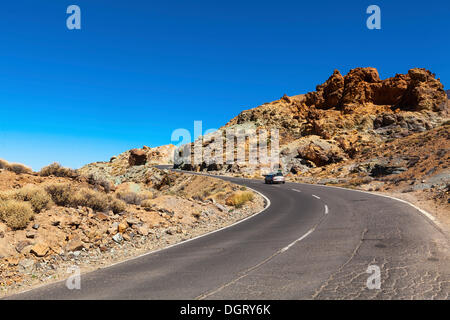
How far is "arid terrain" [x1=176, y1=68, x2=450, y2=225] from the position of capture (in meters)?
26.7

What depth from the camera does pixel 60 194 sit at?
33.1 ft

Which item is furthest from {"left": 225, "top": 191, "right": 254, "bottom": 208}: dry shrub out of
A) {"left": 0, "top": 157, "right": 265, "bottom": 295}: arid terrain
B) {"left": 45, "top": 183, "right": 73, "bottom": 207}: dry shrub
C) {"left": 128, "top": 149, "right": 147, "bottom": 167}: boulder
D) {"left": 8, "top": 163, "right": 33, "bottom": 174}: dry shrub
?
{"left": 128, "top": 149, "right": 147, "bottom": 167}: boulder

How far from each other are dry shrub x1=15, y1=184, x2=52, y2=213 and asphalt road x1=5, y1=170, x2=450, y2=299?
3.84 meters

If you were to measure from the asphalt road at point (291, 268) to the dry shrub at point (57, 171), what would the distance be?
33.1 feet

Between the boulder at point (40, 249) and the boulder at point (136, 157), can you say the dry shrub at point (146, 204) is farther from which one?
the boulder at point (136, 157)

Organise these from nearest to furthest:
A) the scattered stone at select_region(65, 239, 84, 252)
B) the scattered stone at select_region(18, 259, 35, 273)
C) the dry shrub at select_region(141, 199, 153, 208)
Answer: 1. the scattered stone at select_region(18, 259, 35, 273)
2. the scattered stone at select_region(65, 239, 84, 252)
3. the dry shrub at select_region(141, 199, 153, 208)

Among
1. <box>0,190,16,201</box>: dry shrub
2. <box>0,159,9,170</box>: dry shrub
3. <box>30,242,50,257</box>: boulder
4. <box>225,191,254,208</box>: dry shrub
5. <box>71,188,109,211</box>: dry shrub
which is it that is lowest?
<box>225,191,254,208</box>: dry shrub

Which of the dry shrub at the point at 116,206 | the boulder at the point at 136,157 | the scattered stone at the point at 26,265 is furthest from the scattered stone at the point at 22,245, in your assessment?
the boulder at the point at 136,157

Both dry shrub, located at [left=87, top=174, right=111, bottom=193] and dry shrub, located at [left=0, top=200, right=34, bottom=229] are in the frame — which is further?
dry shrub, located at [left=87, top=174, right=111, bottom=193]

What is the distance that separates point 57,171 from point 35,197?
302 inches

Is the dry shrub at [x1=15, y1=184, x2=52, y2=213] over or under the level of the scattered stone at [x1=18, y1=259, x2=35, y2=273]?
over

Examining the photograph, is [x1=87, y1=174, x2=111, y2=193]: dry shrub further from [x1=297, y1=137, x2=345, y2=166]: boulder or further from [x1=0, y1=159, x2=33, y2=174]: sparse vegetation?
[x1=297, y1=137, x2=345, y2=166]: boulder
